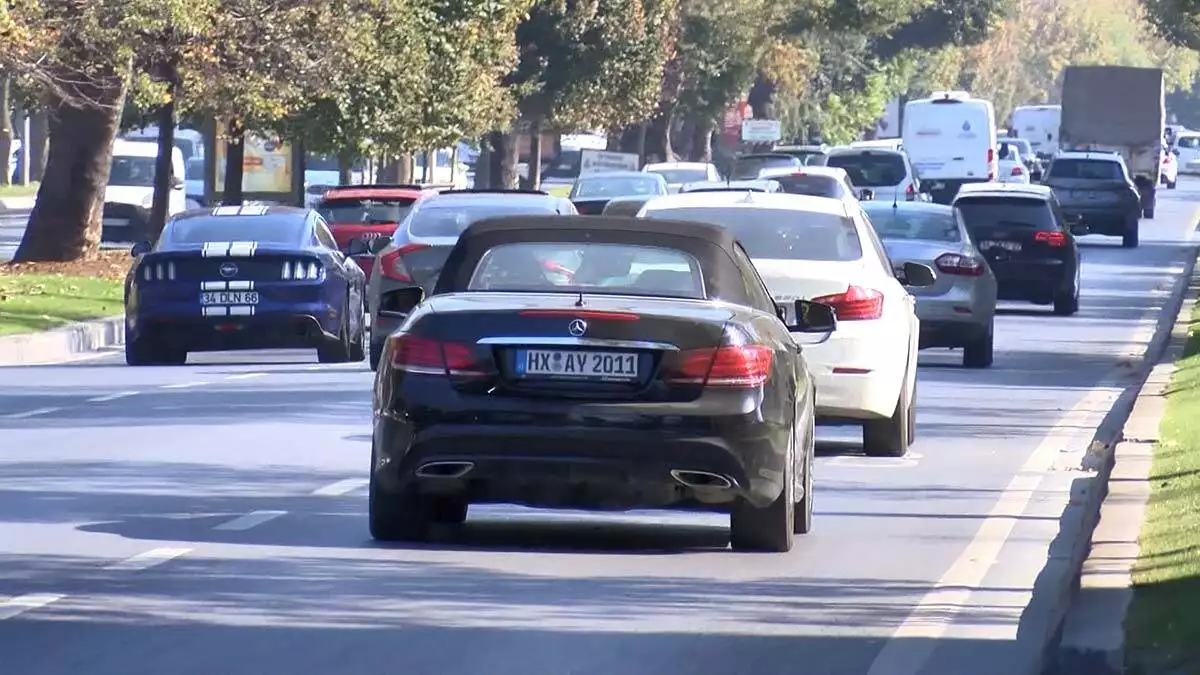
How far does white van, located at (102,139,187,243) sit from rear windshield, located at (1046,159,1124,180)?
1582cm

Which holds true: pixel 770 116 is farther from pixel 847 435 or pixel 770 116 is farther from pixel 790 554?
pixel 790 554

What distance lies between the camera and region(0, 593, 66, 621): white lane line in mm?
9406

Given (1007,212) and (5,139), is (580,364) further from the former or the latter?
(5,139)

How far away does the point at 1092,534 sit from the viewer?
1151cm

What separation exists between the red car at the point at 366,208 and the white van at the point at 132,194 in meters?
17.0

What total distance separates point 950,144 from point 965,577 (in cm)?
5164

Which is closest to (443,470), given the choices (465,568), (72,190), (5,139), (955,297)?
(465,568)

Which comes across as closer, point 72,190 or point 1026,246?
point 1026,246

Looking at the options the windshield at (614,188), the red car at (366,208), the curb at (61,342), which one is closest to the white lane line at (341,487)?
the curb at (61,342)

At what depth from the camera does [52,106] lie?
1495 inches

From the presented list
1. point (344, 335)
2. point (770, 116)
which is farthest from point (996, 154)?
point (344, 335)

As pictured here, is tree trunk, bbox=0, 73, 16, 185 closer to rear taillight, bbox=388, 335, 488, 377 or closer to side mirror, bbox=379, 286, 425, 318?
side mirror, bbox=379, 286, 425, 318

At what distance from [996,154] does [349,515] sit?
5368cm

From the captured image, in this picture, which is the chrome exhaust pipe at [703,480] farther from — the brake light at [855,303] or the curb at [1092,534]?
the brake light at [855,303]
